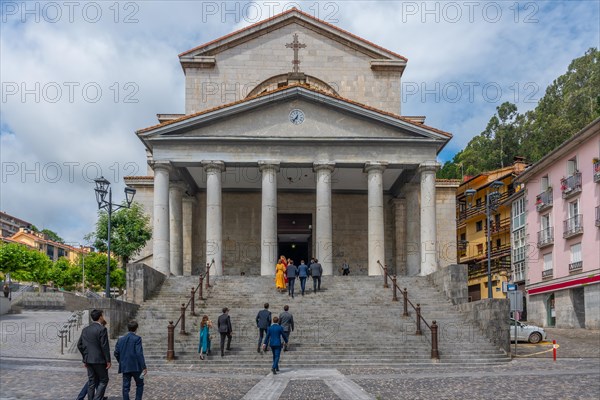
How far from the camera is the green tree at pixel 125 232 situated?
33.9 m

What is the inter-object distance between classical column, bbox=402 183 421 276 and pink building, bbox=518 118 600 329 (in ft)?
26.8

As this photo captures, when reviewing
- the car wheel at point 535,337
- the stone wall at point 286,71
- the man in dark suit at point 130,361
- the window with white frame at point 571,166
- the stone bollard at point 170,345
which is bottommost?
the car wheel at point 535,337

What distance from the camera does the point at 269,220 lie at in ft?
97.0

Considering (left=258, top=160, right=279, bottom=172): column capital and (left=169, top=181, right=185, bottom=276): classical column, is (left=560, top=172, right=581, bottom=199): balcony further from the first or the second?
(left=169, top=181, right=185, bottom=276): classical column

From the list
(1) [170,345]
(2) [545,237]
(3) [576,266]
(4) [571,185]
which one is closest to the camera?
(1) [170,345]

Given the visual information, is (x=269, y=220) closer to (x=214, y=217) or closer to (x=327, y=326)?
(x=214, y=217)

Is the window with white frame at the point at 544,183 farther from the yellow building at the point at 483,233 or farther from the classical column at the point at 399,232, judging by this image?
the classical column at the point at 399,232

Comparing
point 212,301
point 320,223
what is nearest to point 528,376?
point 212,301

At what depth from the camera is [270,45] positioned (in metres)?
38.6

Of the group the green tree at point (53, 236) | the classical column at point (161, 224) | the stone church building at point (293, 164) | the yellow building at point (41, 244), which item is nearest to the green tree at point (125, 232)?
the stone church building at point (293, 164)

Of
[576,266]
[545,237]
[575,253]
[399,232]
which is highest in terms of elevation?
[399,232]

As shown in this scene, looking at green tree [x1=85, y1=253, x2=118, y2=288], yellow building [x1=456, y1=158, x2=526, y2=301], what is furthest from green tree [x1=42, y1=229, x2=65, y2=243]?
yellow building [x1=456, y1=158, x2=526, y2=301]

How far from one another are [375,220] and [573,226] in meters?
12.4

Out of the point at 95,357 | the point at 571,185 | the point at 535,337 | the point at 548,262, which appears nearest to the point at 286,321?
the point at 95,357
